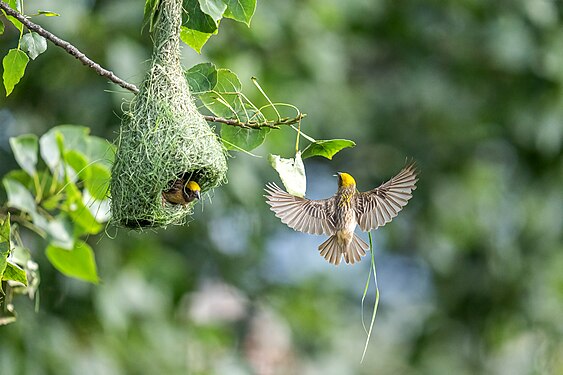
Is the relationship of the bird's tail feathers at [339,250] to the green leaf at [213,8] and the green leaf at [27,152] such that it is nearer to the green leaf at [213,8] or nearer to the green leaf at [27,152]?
the green leaf at [213,8]

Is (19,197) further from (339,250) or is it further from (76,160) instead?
(339,250)

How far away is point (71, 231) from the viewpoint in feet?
7.82

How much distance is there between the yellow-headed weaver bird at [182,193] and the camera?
1901 mm

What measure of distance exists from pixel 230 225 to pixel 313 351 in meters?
1.13

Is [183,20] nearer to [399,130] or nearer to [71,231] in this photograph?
[71,231]

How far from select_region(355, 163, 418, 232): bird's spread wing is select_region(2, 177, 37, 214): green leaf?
85 cm

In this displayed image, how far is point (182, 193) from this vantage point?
6.32 feet

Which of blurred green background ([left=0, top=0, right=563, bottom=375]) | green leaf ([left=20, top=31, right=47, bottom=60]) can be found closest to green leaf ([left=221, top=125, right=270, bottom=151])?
green leaf ([left=20, top=31, right=47, bottom=60])

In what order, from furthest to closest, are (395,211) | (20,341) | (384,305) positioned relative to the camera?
(384,305) < (20,341) < (395,211)

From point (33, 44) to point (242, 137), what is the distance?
0.39 metres

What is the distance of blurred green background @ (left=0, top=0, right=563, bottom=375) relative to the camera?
13.6ft

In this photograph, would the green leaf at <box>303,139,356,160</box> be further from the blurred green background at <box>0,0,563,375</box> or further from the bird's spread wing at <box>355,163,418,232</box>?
the blurred green background at <box>0,0,563,375</box>

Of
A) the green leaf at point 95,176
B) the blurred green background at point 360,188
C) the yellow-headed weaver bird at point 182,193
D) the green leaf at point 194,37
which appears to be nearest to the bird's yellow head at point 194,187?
the yellow-headed weaver bird at point 182,193

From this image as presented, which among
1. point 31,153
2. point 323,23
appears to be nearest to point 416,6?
point 323,23
